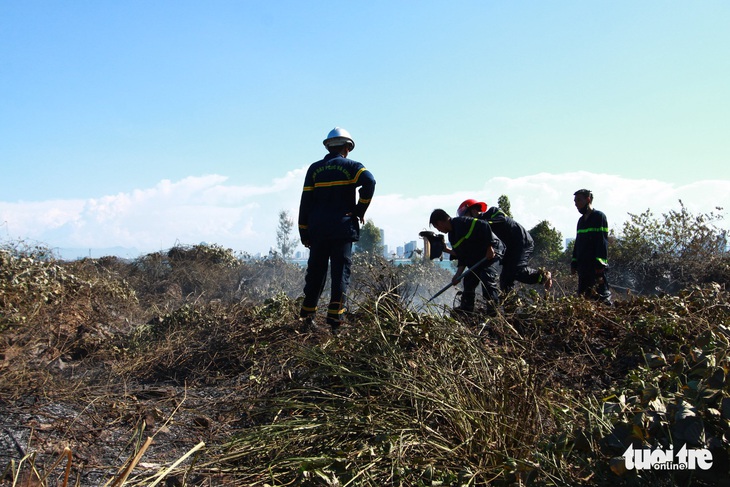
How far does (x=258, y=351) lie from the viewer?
13.9ft

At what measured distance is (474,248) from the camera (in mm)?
5977

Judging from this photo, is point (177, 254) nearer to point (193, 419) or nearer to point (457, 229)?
point (457, 229)

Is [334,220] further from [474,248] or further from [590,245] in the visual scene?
[590,245]

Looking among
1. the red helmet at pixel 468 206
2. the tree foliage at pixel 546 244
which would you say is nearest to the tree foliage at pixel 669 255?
the tree foliage at pixel 546 244

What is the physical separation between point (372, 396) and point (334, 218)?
2566 millimetres

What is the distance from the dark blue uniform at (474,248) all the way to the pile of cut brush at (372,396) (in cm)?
102

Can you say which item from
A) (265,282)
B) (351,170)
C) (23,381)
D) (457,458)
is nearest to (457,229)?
(351,170)

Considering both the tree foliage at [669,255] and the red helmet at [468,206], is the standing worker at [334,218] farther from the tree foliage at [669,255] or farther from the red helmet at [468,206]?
the tree foliage at [669,255]

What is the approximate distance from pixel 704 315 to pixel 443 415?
292 centimetres

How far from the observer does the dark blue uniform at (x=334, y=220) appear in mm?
4887

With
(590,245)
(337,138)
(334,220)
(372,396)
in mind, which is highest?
(337,138)

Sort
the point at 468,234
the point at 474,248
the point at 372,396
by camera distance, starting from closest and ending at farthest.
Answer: the point at 372,396 → the point at 468,234 → the point at 474,248

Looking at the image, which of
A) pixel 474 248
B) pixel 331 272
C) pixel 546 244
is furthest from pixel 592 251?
pixel 546 244

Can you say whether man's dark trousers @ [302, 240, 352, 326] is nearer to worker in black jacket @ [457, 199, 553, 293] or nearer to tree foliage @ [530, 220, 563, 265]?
worker in black jacket @ [457, 199, 553, 293]
